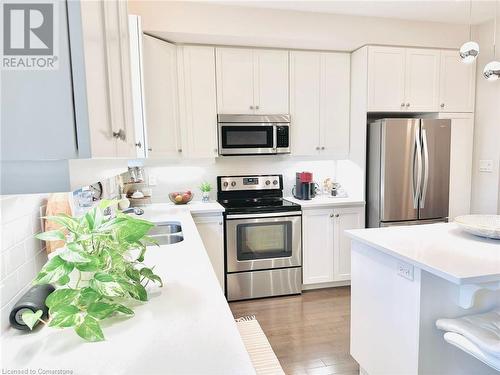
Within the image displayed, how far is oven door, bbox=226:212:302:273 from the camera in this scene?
3203mm

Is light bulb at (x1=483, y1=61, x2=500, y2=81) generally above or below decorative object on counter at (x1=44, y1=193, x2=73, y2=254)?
above

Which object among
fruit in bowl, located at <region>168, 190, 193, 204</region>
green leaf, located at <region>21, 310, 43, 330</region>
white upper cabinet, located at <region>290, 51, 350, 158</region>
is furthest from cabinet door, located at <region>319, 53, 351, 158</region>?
green leaf, located at <region>21, 310, 43, 330</region>

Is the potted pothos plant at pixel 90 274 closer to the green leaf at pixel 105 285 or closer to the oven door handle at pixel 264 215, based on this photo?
the green leaf at pixel 105 285

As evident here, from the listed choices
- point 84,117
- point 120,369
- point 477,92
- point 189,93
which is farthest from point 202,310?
point 477,92

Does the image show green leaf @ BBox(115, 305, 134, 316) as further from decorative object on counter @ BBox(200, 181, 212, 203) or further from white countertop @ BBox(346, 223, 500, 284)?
decorative object on counter @ BBox(200, 181, 212, 203)

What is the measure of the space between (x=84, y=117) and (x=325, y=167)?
11.7 ft

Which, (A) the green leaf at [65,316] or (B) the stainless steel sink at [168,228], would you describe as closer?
(A) the green leaf at [65,316]

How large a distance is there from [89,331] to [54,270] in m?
0.19

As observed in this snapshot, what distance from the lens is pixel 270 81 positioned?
11.2 ft

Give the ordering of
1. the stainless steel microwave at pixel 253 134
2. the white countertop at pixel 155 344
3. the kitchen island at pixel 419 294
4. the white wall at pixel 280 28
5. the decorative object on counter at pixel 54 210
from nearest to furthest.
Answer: the white countertop at pixel 155 344
the decorative object on counter at pixel 54 210
the kitchen island at pixel 419 294
the white wall at pixel 280 28
the stainless steel microwave at pixel 253 134

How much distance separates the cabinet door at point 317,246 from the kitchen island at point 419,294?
1349 mm

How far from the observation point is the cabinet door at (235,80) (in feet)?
10.8

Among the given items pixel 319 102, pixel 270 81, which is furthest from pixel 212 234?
pixel 319 102

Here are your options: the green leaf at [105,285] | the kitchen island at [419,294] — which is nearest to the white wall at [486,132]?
the kitchen island at [419,294]
